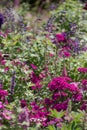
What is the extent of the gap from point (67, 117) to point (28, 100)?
A: 0.81 metres

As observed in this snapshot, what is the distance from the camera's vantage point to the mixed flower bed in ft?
8.92

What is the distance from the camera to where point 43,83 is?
11.8 feet

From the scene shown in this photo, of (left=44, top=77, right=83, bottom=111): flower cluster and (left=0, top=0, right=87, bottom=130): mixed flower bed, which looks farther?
(left=44, top=77, right=83, bottom=111): flower cluster

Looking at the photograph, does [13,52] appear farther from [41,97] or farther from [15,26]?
[15,26]

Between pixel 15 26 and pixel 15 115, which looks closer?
pixel 15 115

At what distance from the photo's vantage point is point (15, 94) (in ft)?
11.4

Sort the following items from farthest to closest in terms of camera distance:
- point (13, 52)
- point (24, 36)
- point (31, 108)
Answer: point (24, 36) < point (13, 52) < point (31, 108)

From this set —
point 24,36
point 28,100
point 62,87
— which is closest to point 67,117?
point 62,87

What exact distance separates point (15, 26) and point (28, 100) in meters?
2.56

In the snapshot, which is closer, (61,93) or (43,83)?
(61,93)

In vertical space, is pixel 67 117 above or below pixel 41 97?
above

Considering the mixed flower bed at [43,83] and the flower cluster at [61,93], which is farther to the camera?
the flower cluster at [61,93]

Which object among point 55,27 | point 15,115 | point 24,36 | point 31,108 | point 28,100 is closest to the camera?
point 15,115

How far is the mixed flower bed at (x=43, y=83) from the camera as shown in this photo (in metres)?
2.72
